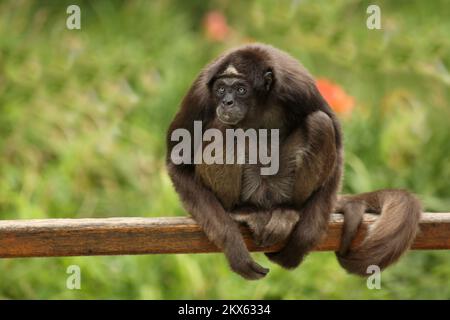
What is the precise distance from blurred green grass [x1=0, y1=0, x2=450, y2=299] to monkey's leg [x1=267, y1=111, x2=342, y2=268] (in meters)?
1.98

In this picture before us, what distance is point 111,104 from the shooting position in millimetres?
8586

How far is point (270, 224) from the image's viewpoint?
4301 mm

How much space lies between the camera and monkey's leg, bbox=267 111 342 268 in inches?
169

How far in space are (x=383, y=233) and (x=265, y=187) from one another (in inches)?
27.7

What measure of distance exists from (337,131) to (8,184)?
13.4 ft

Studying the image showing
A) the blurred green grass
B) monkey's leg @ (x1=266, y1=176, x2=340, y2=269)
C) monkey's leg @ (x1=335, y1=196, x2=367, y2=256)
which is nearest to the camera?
monkey's leg @ (x1=266, y1=176, x2=340, y2=269)

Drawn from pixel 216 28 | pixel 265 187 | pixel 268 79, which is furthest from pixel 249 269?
pixel 216 28

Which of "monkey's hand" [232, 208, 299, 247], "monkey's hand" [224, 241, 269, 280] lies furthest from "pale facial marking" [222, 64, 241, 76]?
"monkey's hand" [224, 241, 269, 280]

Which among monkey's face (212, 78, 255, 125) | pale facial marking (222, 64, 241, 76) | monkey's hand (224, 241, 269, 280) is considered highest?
pale facial marking (222, 64, 241, 76)

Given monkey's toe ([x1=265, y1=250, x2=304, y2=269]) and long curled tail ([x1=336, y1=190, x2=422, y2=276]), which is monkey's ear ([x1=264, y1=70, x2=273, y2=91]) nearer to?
long curled tail ([x1=336, y1=190, x2=422, y2=276])

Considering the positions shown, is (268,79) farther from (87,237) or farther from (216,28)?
(216,28)
